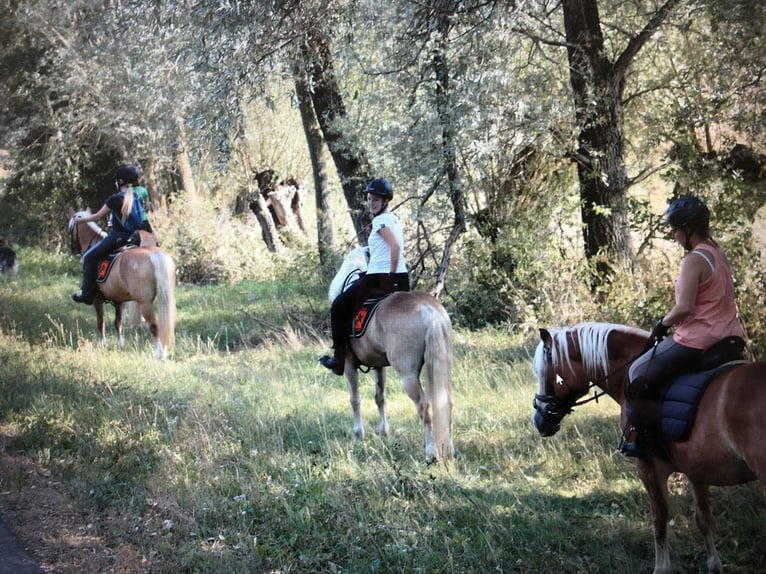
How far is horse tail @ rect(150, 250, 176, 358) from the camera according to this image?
37.0ft

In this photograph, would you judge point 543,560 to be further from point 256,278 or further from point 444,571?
point 256,278

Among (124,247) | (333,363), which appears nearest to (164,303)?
(124,247)

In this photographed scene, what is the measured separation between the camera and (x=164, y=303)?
1129 cm

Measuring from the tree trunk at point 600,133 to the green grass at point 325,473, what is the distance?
6.78 feet

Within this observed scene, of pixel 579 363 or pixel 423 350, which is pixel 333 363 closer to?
pixel 423 350

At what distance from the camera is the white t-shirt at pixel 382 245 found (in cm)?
713

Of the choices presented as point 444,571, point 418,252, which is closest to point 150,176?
point 418,252

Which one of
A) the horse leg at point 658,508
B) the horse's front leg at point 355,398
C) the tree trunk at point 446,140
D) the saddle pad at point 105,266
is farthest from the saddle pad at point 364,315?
the saddle pad at point 105,266

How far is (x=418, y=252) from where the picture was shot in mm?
12672

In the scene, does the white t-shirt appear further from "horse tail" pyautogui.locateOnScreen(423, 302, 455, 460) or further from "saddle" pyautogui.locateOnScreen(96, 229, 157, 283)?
"saddle" pyautogui.locateOnScreen(96, 229, 157, 283)

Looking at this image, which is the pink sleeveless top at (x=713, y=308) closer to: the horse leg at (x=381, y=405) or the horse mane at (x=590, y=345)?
the horse mane at (x=590, y=345)

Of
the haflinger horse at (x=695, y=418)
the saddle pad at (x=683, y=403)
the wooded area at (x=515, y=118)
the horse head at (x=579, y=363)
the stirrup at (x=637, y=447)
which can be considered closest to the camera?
the haflinger horse at (x=695, y=418)

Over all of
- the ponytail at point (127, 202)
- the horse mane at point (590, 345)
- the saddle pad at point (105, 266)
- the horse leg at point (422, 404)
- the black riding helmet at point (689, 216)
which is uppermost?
the ponytail at point (127, 202)

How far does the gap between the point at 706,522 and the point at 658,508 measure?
11.5 inches
